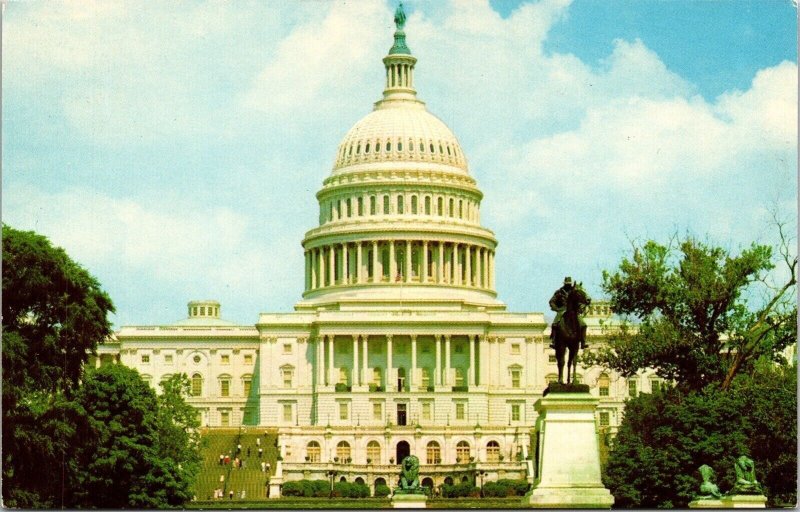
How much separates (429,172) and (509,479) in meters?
62.3

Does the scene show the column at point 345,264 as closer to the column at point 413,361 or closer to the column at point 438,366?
the column at point 413,361

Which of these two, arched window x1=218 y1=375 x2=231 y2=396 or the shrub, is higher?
arched window x1=218 y1=375 x2=231 y2=396

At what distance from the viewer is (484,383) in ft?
583

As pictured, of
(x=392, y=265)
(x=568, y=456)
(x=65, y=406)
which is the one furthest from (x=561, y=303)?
(x=392, y=265)

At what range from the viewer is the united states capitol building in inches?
6535

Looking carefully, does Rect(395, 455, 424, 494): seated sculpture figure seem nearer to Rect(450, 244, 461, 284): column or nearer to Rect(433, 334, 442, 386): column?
Rect(433, 334, 442, 386): column

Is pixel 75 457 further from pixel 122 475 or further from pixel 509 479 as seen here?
pixel 509 479

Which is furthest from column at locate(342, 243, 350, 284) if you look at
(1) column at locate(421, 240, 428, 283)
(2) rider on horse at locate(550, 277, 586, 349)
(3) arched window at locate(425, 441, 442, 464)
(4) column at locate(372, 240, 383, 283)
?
(2) rider on horse at locate(550, 277, 586, 349)

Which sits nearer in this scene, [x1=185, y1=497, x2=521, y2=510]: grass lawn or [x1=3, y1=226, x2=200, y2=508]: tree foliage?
[x1=3, y1=226, x2=200, y2=508]: tree foliage

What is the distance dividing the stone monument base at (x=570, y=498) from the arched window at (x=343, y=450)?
108 meters

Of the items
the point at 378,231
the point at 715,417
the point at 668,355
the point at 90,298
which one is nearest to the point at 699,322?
the point at 668,355

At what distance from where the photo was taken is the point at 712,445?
8006 centimetres

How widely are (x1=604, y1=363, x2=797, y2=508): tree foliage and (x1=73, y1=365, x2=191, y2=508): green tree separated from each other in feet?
72.6

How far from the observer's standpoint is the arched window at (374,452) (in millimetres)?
159788
